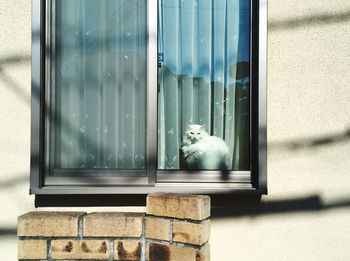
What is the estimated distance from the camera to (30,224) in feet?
4.02

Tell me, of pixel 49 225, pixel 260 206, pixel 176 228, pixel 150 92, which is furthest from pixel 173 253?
pixel 150 92

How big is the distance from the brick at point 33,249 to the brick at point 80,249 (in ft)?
0.12

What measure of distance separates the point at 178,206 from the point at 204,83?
3.38 feet

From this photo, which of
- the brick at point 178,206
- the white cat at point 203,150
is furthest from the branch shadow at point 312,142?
the brick at point 178,206

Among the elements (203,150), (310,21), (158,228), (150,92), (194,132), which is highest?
(310,21)

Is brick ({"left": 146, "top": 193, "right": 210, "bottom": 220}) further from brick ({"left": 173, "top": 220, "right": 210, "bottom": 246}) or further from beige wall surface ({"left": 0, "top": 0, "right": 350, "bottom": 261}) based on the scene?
beige wall surface ({"left": 0, "top": 0, "right": 350, "bottom": 261})

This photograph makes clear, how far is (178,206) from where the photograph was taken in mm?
1217

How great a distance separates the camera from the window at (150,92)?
189 centimetres

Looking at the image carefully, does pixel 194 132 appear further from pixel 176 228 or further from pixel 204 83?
pixel 176 228

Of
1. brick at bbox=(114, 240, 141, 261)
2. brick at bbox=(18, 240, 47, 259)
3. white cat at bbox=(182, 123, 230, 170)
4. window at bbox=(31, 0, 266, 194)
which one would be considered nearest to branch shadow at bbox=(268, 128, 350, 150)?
window at bbox=(31, 0, 266, 194)

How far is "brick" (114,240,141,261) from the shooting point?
4.08 ft

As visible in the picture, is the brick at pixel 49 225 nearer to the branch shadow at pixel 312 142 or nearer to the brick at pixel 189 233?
the brick at pixel 189 233

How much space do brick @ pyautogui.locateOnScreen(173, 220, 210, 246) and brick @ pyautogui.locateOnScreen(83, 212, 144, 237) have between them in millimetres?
154

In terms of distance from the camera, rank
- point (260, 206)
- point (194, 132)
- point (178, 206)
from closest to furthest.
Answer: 1. point (178, 206)
2. point (260, 206)
3. point (194, 132)
